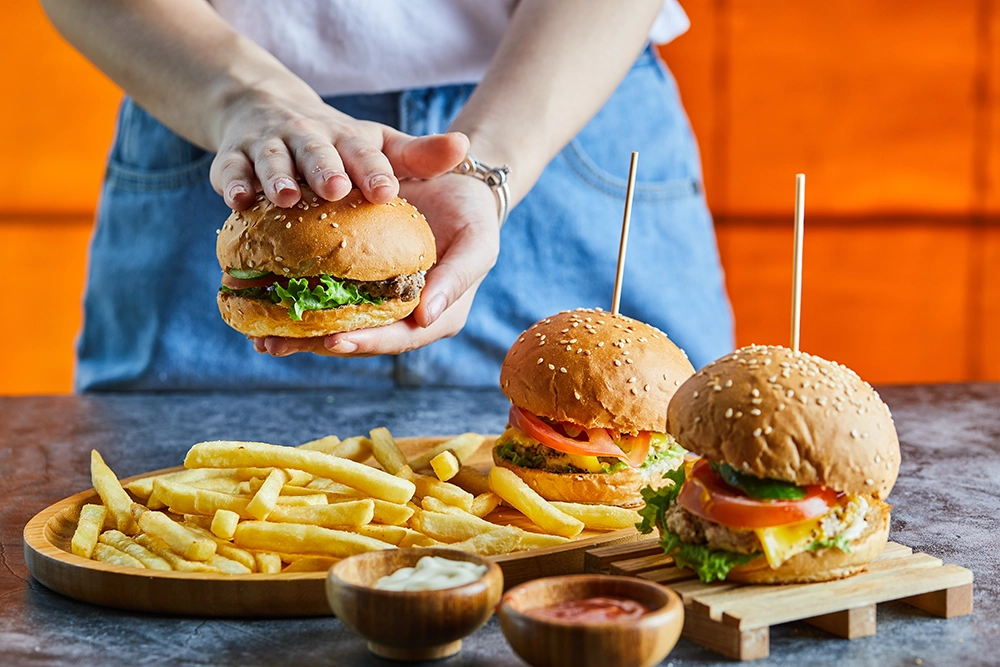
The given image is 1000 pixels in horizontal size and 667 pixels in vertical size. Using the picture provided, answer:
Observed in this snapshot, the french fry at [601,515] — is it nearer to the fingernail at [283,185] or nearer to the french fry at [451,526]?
the french fry at [451,526]

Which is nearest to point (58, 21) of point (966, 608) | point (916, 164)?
point (966, 608)

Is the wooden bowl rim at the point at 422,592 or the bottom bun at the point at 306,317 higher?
the bottom bun at the point at 306,317

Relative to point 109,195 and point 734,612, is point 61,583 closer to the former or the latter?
point 734,612

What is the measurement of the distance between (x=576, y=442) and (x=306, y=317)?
79cm

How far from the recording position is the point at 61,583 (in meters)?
2.45

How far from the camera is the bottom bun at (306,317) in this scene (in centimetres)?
306

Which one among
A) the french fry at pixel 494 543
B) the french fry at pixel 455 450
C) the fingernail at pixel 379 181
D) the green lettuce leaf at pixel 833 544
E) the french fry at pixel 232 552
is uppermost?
the fingernail at pixel 379 181

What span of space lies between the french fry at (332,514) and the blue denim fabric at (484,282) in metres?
1.93

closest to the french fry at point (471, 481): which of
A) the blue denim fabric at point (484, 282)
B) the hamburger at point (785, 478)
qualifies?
the hamburger at point (785, 478)

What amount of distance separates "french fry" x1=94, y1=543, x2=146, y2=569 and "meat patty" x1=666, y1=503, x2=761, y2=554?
3.70 ft

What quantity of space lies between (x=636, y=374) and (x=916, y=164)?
18.4ft

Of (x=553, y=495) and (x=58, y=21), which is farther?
(x=58, y=21)

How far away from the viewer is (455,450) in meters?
3.33

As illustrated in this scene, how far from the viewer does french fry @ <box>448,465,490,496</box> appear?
3.12m
